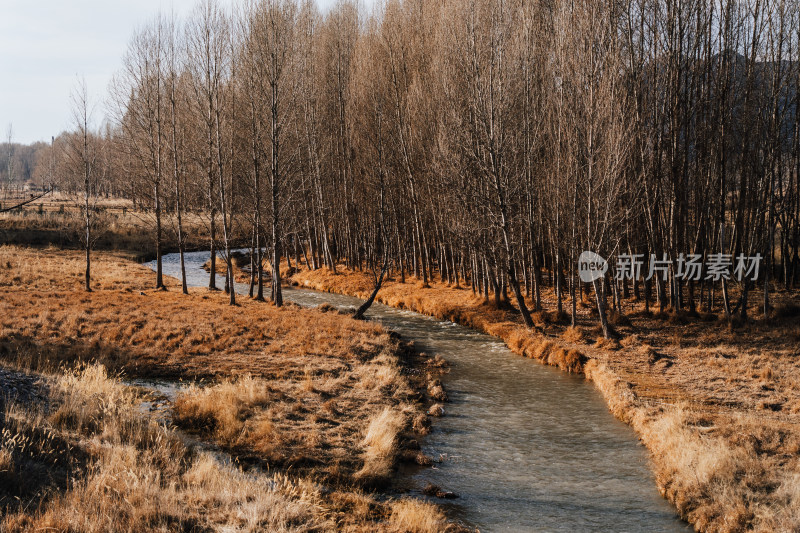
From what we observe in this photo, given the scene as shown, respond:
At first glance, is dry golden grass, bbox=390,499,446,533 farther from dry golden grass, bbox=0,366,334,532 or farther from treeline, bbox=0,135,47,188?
treeline, bbox=0,135,47,188

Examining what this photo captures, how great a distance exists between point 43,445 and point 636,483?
368 inches

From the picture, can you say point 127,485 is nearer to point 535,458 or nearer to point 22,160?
point 535,458

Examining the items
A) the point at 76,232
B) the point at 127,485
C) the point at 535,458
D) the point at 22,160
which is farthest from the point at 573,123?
the point at 22,160

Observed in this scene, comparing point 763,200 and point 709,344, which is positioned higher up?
point 763,200

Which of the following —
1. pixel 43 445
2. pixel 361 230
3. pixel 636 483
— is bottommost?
pixel 636 483

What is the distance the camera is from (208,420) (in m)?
10.7

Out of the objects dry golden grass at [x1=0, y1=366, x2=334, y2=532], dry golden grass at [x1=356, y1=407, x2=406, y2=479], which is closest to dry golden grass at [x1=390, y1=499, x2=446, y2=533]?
dry golden grass at [x1=0, y1=366, x2=334, y2=532]

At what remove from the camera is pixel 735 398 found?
40.7 feet

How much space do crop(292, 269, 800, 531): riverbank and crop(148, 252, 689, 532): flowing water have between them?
51 cm

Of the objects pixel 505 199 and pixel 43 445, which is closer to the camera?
pixel 43 445

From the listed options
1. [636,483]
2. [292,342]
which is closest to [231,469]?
[636,483]

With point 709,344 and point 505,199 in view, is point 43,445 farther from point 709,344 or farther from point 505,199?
point 709,344

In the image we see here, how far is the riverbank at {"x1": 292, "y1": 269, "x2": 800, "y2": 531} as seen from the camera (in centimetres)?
804

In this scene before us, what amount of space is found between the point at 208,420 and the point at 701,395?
1124cm
